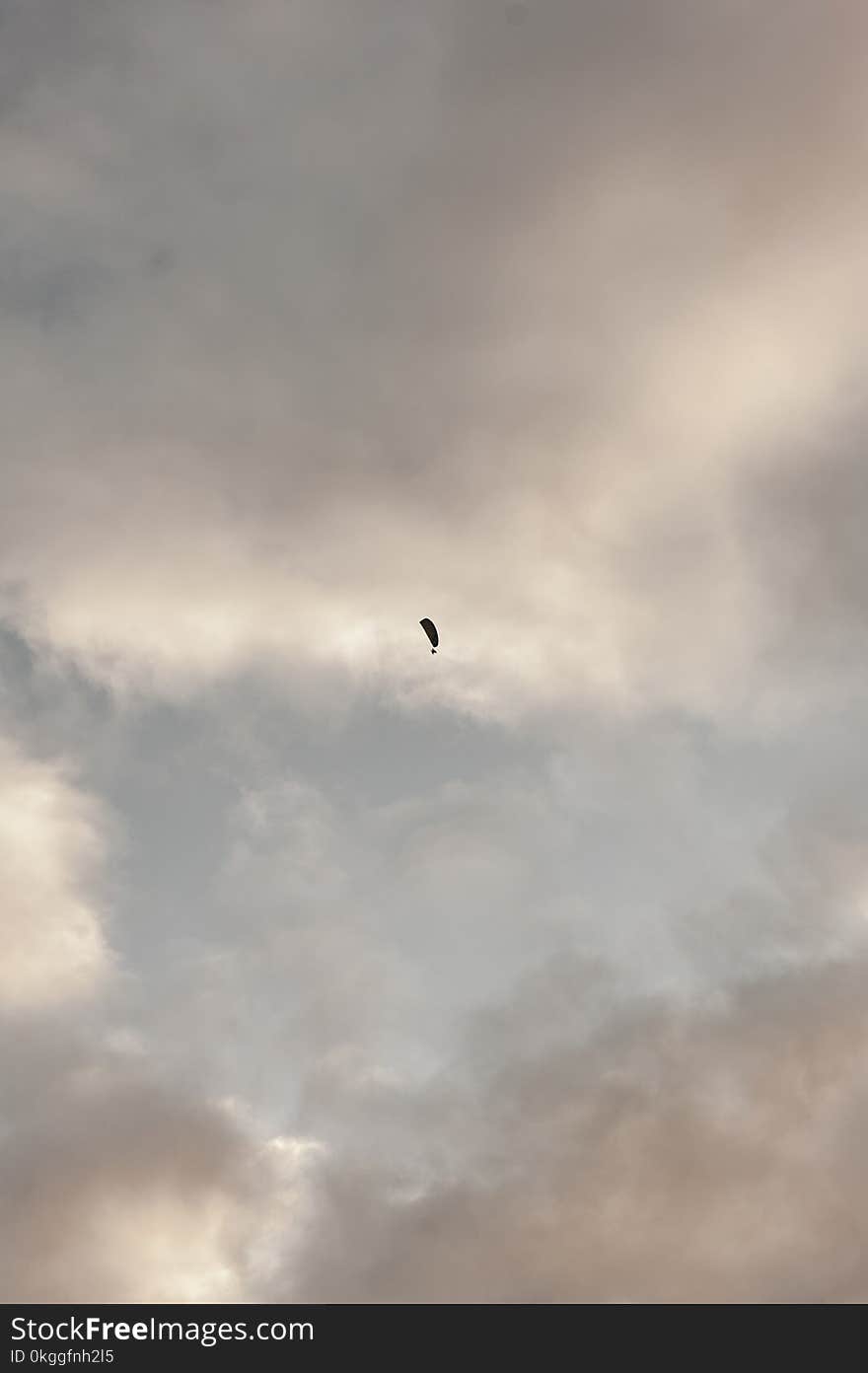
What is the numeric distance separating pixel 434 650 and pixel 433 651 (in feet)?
7.89

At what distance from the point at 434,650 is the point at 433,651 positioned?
660mm

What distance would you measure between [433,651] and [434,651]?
287 mm

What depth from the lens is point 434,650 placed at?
617ft

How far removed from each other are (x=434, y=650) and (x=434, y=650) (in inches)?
69.3

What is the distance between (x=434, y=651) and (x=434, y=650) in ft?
7.06

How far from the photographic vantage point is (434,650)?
18975 cm

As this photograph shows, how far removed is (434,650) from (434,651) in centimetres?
40

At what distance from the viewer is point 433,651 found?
187375mm

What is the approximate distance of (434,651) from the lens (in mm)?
187625
